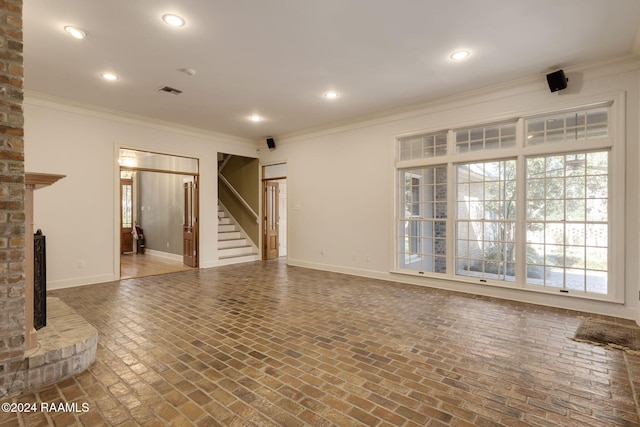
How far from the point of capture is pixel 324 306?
4246 millimetres

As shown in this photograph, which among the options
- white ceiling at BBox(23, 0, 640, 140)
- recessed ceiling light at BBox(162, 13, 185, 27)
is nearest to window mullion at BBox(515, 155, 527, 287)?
white ceiling at BBox(23, 0, 640, 140)

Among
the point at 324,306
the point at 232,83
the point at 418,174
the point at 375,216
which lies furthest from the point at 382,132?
the point at 324,306

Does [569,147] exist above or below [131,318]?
above

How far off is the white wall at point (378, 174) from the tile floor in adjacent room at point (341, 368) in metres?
1.25

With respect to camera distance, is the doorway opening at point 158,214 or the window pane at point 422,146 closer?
the window pane at point 422,146

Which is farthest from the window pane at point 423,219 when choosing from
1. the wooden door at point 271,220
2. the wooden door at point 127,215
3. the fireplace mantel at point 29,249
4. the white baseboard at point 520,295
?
the wooden door at point 127,215

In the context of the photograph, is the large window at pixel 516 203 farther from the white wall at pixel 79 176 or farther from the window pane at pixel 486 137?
the white wall at pixel 79 176

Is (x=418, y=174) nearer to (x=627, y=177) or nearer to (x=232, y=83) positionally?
(x=627, y=177)

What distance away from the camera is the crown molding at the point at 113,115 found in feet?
16.4

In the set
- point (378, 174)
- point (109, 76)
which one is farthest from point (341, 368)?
point (109, 76)

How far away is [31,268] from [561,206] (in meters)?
5.82

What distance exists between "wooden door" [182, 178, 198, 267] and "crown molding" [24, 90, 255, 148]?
109 centimetres

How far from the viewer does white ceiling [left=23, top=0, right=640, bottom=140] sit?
2908 mm

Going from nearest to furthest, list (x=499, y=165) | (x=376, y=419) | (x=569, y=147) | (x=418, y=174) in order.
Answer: (x=376, y=419), (x=569, y=147), (x=499, y=165), (x=418, y=174)
